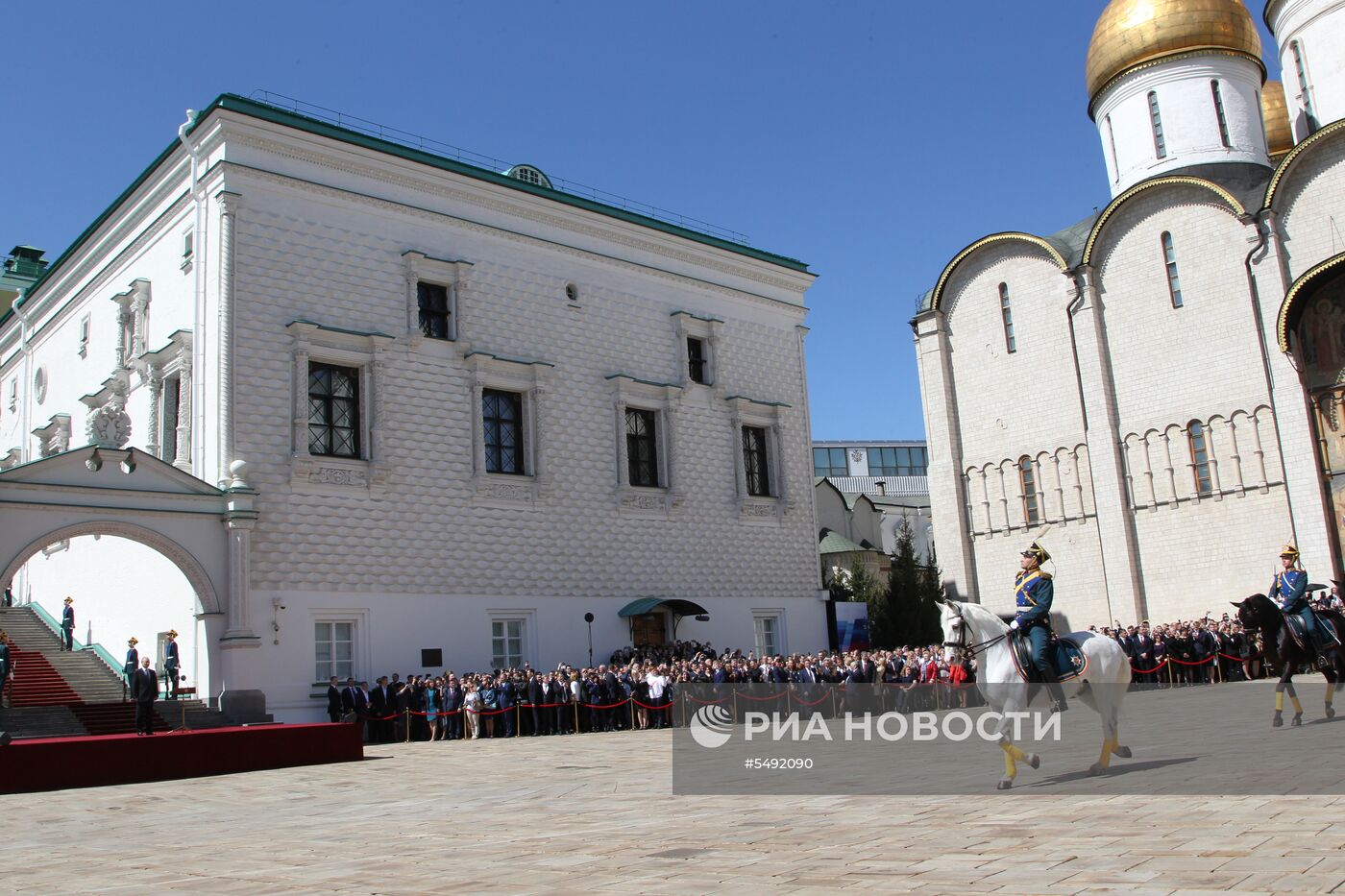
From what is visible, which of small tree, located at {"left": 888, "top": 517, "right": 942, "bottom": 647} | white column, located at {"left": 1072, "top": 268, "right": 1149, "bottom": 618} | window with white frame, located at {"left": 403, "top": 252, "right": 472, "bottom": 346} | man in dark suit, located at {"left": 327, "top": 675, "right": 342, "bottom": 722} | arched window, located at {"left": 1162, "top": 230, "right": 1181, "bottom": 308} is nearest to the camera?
man in dark suit, located at {"left": 327, "top": 675, "right": 342, "bottom": 722}

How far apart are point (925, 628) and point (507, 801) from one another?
30947 millimetres

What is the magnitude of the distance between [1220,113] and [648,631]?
22429 mm

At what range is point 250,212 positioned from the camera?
22438 millimetres

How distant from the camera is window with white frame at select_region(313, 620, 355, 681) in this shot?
21766mm

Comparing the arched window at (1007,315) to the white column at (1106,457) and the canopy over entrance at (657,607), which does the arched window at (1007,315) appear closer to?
the white column at (1106,457)

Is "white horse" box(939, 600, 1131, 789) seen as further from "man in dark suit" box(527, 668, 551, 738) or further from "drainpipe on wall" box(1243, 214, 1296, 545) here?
"drainpipe on wall" box(1243, 214, 1296, 545)

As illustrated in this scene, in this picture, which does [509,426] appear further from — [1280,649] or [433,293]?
[1280,649]

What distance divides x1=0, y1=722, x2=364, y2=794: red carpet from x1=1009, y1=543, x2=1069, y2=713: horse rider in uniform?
11010 mm

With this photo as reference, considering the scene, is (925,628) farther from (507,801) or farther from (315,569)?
(507,801)

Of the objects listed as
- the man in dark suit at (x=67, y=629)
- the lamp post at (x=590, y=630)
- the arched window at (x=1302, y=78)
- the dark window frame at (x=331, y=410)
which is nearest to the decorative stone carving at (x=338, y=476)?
the dark window frame at (x=331, y=410)

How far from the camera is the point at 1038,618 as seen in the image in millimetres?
9742

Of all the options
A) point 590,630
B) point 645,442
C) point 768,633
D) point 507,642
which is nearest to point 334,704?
point 507,642

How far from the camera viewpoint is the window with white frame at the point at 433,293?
24547 millimetres

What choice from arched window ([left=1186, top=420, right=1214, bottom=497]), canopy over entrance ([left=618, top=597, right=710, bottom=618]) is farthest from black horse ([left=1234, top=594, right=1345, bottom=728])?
arched window ([left=1186, top=420, right=1214, bottom=497])
